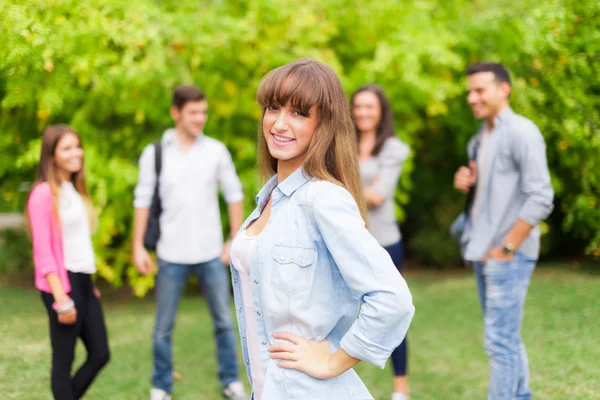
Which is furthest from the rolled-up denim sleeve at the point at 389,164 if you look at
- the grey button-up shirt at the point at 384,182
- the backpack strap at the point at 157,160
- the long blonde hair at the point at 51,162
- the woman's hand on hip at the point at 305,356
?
the woman's hand on hip at the point at 305,356

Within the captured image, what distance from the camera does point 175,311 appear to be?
4602 millimetres

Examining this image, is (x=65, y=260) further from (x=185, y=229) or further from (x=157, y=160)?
(x=157, y=160)

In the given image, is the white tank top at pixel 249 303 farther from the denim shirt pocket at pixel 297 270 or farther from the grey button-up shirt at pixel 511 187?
the grey button-up shirt at pixel 511 187

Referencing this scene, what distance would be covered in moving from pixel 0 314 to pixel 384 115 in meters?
5.30

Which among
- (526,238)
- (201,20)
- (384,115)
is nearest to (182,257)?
(384,115)

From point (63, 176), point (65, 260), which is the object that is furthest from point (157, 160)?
point (65, 260)

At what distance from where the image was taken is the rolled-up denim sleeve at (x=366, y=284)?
1.76 meters

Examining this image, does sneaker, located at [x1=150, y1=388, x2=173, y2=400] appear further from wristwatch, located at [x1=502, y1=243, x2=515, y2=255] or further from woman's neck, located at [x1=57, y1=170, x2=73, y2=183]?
wristwatch, located at [x1=502, y1=243, x2=515, y2=255]

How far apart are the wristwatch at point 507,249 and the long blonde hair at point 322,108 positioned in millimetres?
1902

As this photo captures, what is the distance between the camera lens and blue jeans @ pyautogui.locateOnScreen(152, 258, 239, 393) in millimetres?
4543

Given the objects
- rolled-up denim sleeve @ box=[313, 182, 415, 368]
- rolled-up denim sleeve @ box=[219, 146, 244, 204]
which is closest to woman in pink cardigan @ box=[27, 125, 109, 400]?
rolled-up denim sleeve @ box=[219, 146, 244, 204]

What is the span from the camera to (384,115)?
4633mm

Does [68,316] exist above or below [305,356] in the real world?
below

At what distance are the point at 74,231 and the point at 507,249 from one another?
2505mm
